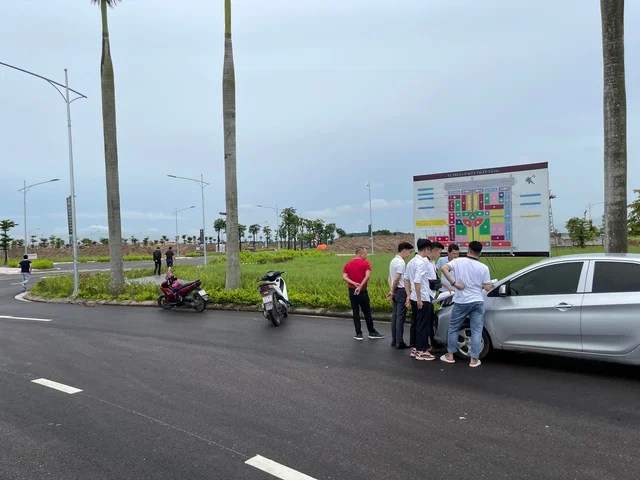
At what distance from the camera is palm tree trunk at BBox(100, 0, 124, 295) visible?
17188 mm

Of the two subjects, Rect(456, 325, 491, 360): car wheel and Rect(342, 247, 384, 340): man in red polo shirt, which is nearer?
Rect(456, 325, 491, 360): car wheel

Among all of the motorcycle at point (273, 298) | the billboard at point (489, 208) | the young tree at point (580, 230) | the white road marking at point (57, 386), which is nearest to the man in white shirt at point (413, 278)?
the motorcycle at point (273, 298)

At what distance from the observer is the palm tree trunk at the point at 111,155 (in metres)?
17.2

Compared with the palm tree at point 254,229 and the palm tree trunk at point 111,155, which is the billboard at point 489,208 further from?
the palm tree at point 254,229

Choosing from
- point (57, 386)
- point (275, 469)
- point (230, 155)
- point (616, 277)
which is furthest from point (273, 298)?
point (275, 469)

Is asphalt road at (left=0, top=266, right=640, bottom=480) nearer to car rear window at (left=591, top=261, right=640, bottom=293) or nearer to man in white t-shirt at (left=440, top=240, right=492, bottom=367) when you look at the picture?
man in white t-shirt at (left=440, top=240, right=492, bottom=367)

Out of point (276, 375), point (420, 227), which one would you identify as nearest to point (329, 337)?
point (276, 375)

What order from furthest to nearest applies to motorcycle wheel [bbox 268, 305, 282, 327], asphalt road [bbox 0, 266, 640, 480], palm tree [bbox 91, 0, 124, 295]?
palm tree [bbox 91, 0, 124, 295] → motorcycle wheel [bbox 268, 305, 282, 327] → asphalt road [bbox 0, 266, 640, 480]

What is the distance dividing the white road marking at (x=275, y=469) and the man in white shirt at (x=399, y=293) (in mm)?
4210

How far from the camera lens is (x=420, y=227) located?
1391 cm

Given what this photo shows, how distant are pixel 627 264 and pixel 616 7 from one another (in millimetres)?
5585

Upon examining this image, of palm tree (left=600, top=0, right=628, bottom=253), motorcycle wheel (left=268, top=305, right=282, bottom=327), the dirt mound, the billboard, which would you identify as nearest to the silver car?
palm tree (left=600, top=0, right=628, bottom=253)

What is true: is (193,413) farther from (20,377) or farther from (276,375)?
(20,377)

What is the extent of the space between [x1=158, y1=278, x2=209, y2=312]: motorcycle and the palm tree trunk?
428 cm
